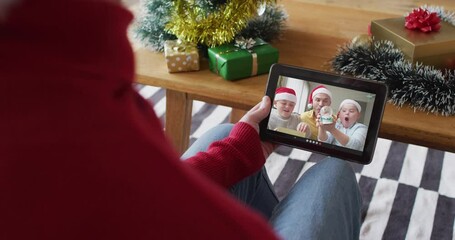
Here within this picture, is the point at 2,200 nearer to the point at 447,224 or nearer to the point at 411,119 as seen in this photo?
the point at 411,119

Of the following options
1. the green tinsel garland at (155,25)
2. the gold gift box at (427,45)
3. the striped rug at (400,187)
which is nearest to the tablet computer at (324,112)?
the gold gift box at (427,45)

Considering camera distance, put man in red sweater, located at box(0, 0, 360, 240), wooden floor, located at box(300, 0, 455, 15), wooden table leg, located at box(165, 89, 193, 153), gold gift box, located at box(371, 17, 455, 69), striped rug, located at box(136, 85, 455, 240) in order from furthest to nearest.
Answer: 1. striped rug, located at box(136, 85, 455, 240)
2. wooden floor, located at box(300, 0, 455, 15)
3. wooden table leg, located at box(165, 89, 193, 153)
4. gold gift box, located at box(371, 17, 455, 69)
5. man in red sweater, located at box(0, 0, 360, 240)

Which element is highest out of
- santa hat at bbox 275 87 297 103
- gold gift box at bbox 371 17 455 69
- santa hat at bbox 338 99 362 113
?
gold gift box at bbox 371 17 455 69

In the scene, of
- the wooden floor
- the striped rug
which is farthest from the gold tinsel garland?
the striped rug

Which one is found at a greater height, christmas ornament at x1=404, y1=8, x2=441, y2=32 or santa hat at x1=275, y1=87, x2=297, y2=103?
christmas ornament at x1=404, y1=8, x2=441, y2=32

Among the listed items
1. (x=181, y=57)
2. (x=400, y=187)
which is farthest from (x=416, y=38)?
(x=400, y=187)

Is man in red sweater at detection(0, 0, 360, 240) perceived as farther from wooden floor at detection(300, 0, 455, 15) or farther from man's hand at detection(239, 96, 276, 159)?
wooden floor at detection(300, 0, 455, 15)

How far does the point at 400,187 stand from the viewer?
1.43m

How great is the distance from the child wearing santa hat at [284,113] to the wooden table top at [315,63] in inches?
2.2

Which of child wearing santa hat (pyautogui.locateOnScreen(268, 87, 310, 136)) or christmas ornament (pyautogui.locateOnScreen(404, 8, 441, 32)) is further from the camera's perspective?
christmas ornament (pyautogui.locateOnScreen(404, 8, 441, 32))

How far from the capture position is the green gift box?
2.88 feet

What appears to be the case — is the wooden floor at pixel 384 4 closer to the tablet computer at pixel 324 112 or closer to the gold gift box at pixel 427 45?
the gold gift box at pixel 427 45

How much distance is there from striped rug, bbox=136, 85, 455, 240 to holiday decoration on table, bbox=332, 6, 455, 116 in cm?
56

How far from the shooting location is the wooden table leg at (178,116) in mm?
965
